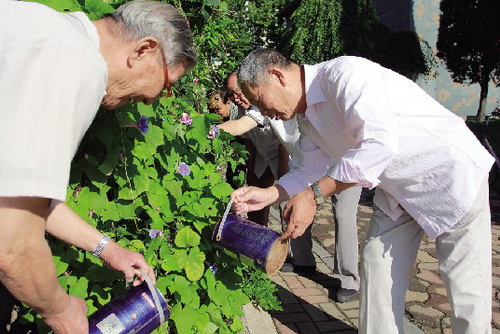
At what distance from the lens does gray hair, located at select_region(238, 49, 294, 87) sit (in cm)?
223

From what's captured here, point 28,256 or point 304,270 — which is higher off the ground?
point 28,256

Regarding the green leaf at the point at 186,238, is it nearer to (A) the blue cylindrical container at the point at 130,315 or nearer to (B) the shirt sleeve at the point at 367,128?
(A) the blue cylindrical container at the point at 130,315

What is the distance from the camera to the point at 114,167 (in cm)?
206

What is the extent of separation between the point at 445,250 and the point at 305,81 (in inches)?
39.6

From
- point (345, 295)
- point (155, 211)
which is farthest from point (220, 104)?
point (155, 211)

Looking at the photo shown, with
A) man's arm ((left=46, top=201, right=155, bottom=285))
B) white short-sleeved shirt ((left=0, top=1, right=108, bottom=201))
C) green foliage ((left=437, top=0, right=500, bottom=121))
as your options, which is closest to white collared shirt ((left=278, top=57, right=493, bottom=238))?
man's arm ((left=46, top=201, right=155, bottom=285))

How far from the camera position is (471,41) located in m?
22.1

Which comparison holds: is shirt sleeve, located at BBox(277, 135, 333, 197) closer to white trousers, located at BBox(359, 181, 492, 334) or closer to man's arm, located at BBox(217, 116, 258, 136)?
white trousers, located at BBox(359, 181, 492, 334)

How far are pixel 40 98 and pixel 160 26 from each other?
495 mm

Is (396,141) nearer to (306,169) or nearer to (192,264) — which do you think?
(306,169)

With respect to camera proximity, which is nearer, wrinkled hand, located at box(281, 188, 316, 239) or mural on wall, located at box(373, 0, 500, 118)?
wrinkled hand, located at box(281, 188, 316, 239)

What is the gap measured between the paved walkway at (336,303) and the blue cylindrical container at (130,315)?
1799mm

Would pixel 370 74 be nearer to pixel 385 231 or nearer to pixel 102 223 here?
pixel 385 231

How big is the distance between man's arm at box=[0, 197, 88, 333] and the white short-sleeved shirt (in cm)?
6
